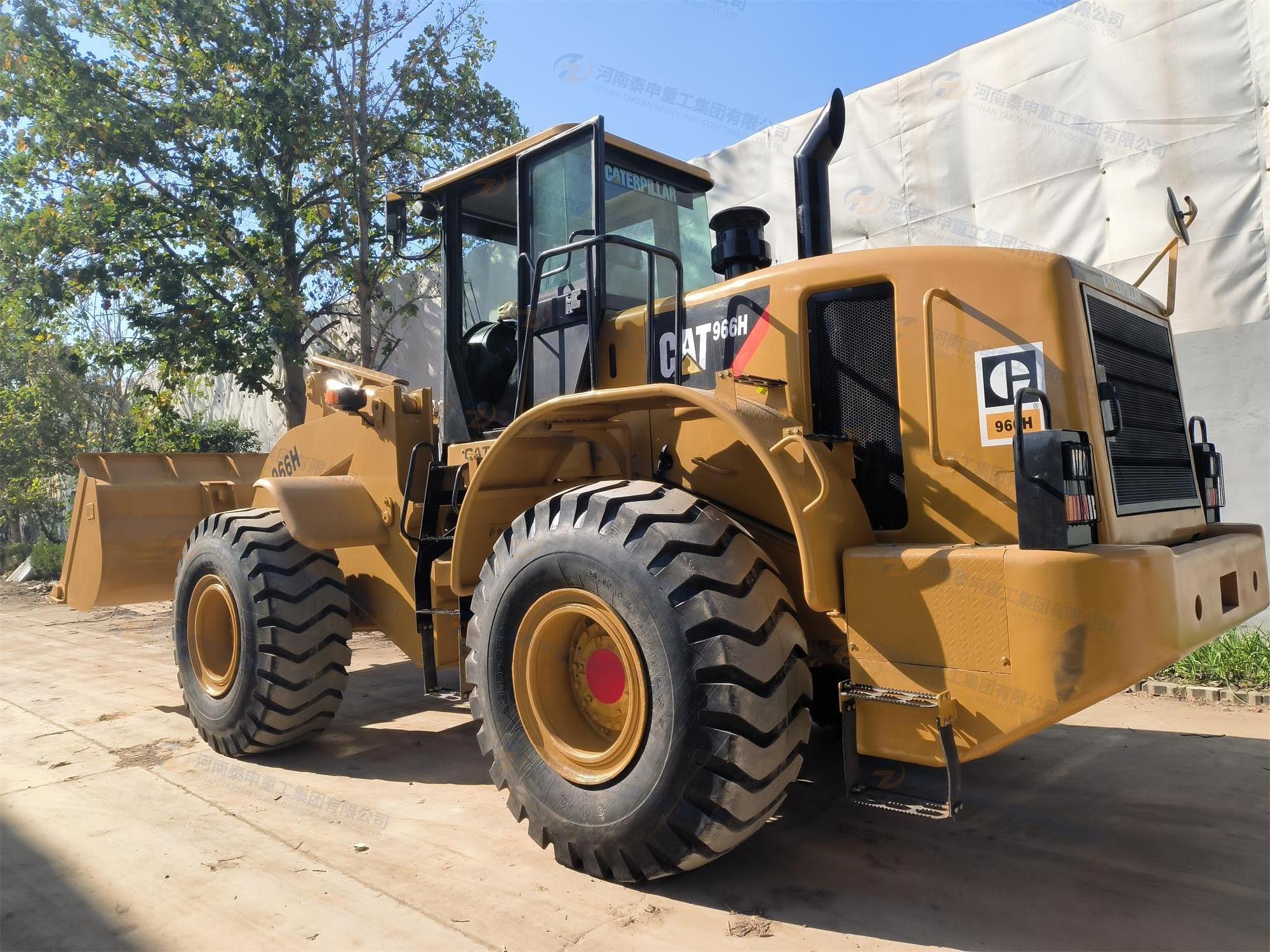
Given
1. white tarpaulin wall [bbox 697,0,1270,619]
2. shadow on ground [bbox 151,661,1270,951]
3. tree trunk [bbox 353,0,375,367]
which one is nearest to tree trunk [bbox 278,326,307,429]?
tree trunk [bbox 353,0,375,367]

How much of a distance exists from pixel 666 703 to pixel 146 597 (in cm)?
517

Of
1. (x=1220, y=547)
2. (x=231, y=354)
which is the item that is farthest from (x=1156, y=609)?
(x=231, y=354)

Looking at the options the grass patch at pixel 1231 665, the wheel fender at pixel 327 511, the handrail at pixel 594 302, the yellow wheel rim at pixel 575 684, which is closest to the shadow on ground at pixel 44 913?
the yellow wheel rim at pixel 575 684

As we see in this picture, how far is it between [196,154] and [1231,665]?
1144 centimetres

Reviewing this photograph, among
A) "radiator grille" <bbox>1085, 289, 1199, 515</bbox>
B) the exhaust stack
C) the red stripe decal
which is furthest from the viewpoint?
the exhaust stack

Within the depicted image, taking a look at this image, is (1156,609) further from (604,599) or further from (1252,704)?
(1252,704)

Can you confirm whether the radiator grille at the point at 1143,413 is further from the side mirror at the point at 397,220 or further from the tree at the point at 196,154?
the tree at the point at 196,154

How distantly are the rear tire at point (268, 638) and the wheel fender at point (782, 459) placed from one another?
1438 millimetres

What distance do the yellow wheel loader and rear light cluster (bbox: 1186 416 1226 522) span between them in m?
0.02

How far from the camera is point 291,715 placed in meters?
4.92

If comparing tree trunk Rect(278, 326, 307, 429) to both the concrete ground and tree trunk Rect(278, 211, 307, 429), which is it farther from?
the concrete ground

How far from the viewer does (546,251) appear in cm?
425

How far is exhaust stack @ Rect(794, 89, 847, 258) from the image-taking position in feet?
13.7

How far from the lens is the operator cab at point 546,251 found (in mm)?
4273
